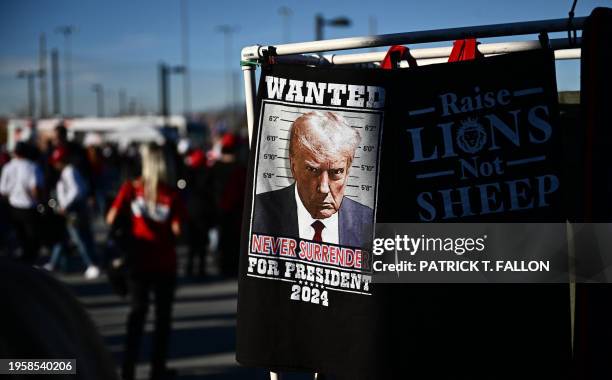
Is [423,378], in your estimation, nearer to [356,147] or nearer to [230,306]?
[356,147]

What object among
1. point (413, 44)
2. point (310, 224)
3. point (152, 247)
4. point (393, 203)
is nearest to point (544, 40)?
point (413, 44)

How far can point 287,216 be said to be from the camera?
2975mm

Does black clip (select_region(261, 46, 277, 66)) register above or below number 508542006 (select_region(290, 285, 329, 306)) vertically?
above

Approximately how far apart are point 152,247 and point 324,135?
396cm

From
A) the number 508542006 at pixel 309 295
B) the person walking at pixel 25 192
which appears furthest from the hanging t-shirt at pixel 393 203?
the person walking at pixel 25 192

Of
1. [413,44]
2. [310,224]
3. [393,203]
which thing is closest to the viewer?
[393,203]

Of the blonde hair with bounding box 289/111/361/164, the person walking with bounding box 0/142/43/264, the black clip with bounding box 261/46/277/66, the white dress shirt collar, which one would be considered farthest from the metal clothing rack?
the person walking with bounding box 0/142/43/264

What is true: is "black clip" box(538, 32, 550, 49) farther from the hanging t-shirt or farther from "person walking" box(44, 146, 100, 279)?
"person walking" box(44, 146, 100, 279)

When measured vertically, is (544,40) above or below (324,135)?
above

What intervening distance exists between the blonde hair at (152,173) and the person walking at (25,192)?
5.86 metres

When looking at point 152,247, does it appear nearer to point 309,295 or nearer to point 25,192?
point 309,295

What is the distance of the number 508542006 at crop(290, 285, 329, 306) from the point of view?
2.86 m

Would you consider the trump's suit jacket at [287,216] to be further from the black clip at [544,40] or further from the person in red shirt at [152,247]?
the person in red shirt at [152,247]

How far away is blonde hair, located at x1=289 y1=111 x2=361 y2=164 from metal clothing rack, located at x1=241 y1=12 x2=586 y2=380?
0.24 metres
